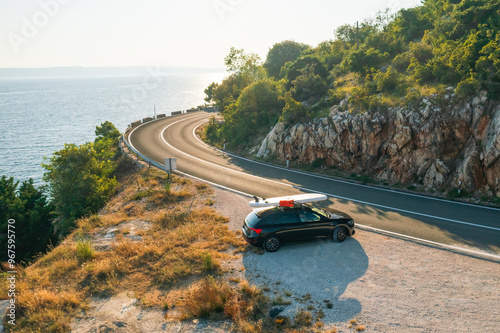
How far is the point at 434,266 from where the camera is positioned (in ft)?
37.9

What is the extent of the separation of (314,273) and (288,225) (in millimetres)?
2168

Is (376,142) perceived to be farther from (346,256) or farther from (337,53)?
(337,53)

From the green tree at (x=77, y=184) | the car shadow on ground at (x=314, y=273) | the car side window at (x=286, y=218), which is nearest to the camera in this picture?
the car shadow on ground at (x=314, y=273)

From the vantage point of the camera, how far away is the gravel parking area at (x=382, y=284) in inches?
346

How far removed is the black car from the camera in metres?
12.5

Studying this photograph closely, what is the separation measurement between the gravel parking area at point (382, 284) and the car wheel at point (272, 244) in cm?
26

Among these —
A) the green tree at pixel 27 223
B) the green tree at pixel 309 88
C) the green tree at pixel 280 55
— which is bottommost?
the green tree at pixel 27 223

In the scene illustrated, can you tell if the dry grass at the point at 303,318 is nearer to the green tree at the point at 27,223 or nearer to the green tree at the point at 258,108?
the green tree at the point at 27,223

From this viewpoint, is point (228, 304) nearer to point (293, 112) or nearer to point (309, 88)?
point (293, 112)

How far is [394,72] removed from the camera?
23.8 m

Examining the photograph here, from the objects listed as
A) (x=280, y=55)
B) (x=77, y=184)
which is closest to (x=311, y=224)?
(x=77, y=184)

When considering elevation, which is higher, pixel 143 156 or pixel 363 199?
pixel 143 156

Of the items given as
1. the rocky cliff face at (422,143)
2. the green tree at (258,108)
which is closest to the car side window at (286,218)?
the rocky cliff face at (422,143)

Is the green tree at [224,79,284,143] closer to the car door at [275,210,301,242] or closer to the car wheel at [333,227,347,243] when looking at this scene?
the car wheel at [333,227,347,243]
